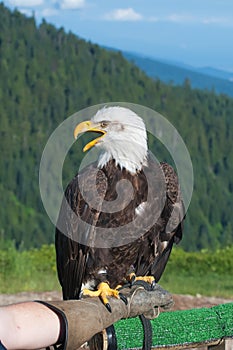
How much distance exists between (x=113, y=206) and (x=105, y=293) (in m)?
1.02

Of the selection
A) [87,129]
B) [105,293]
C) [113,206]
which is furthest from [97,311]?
[87,129]

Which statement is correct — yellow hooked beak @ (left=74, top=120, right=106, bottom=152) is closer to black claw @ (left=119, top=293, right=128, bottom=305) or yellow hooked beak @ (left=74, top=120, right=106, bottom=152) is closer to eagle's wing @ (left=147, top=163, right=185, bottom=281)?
eagle's wing @ (left=147, top=163, right=185, bottom=281)

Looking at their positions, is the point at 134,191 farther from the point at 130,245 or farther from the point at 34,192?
the point at 34,192

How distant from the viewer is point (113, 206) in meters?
5.07

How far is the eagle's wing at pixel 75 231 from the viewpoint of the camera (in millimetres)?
5121

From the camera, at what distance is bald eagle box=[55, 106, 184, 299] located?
5.10 meters

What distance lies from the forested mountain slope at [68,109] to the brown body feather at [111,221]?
6691 cm

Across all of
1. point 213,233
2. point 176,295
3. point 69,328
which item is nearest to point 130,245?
point 69,328

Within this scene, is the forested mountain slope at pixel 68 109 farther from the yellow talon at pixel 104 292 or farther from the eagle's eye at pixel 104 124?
the yellow talon at pixel 104 292

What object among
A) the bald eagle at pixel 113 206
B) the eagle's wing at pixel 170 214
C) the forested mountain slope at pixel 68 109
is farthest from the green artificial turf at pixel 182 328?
the forested mountain slope at pixel 68 109

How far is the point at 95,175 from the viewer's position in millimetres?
5125

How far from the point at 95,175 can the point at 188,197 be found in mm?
1005

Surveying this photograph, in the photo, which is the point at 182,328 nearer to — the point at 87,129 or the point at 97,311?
the point at 97,311

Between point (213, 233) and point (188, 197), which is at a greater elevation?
point (188, 197)
